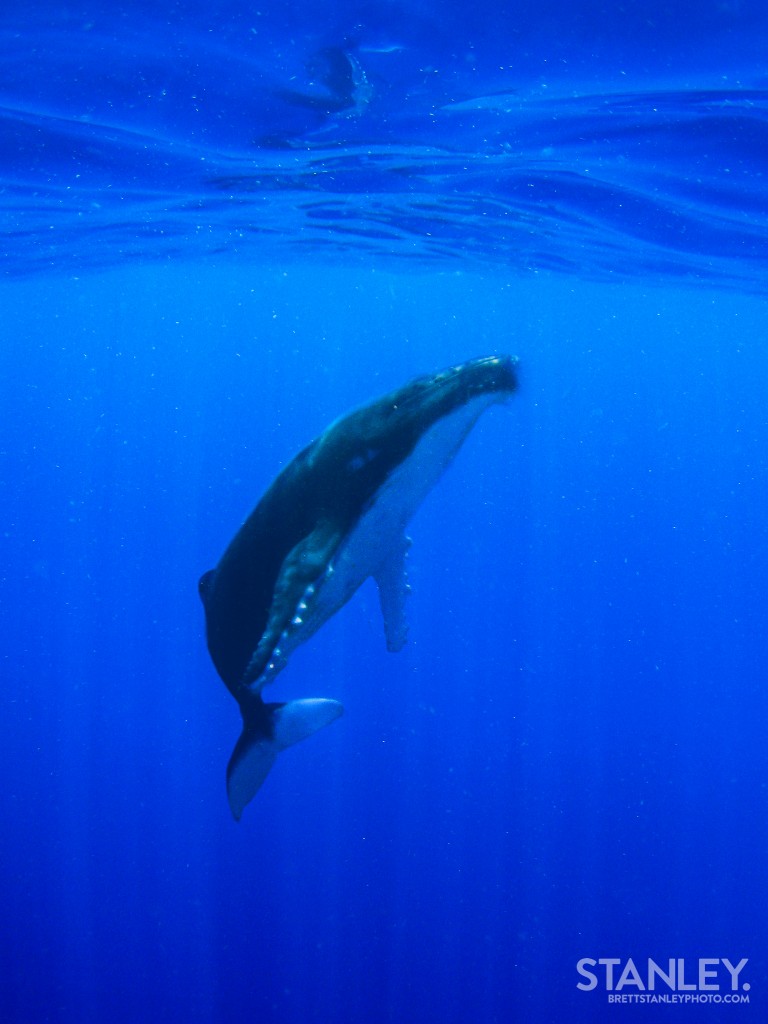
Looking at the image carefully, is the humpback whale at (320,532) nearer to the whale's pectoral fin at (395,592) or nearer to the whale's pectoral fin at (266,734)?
the whale's pectoral fin at (266,734)

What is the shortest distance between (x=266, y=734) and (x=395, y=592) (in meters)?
1.48

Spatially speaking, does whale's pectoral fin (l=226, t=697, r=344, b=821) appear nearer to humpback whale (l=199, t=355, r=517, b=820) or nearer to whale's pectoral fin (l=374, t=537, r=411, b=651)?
humpback whale (l=199, t=355, r=517, b=820)

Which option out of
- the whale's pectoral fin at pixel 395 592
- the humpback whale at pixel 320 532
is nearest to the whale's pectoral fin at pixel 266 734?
the humpback whale at pixel 320 532

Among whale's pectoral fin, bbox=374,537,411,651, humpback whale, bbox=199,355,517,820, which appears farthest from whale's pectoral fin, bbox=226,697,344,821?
whale's pectoral fin, bbox=374,537,411,651

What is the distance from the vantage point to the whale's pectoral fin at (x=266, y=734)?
4176mm

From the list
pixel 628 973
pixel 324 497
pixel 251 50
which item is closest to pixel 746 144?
pixel 251 50

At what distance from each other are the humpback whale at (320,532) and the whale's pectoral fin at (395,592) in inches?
18.3

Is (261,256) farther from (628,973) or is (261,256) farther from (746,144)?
(628,973)

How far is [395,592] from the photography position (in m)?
5.39

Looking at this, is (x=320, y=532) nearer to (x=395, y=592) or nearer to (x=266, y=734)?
(x=266, y=734)

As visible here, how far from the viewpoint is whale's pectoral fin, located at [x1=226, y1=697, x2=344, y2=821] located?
418 centimetres

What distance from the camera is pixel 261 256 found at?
922 inches

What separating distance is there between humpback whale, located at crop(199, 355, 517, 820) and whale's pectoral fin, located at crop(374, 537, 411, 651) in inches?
18.3

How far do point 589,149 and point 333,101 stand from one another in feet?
13.0
